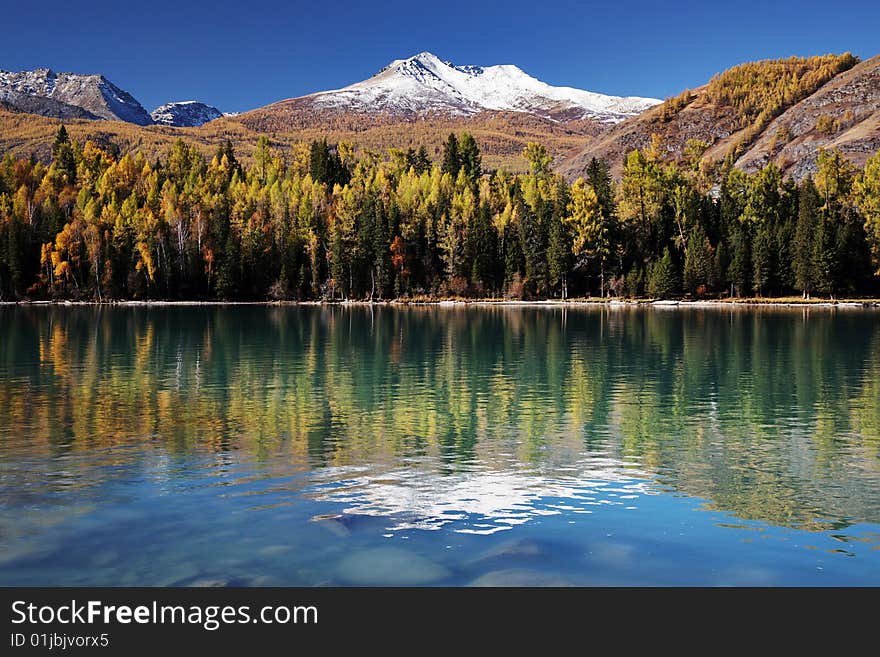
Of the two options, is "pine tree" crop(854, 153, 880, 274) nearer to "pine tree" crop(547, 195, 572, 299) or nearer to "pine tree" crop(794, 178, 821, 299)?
"pine tree" crop(794, 178, 821, 299)

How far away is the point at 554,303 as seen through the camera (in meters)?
111

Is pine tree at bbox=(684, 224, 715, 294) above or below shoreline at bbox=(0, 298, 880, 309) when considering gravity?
above

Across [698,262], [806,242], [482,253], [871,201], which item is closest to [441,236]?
[482,253]

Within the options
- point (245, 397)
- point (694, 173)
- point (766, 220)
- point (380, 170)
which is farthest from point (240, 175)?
point (245, 397)

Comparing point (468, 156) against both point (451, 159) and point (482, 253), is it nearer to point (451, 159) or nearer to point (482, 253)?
point (451, 159)

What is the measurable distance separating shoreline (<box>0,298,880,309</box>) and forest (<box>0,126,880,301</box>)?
1738mm

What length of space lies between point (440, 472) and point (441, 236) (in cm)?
10541

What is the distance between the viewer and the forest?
108m

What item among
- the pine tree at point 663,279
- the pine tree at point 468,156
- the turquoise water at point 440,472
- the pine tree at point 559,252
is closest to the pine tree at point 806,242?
the pine tree at point 663,279

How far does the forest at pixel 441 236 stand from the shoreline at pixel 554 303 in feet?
5.70

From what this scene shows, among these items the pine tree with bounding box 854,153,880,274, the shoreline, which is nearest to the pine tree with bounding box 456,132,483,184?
the shoreline

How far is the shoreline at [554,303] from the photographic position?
101250 millimetres
